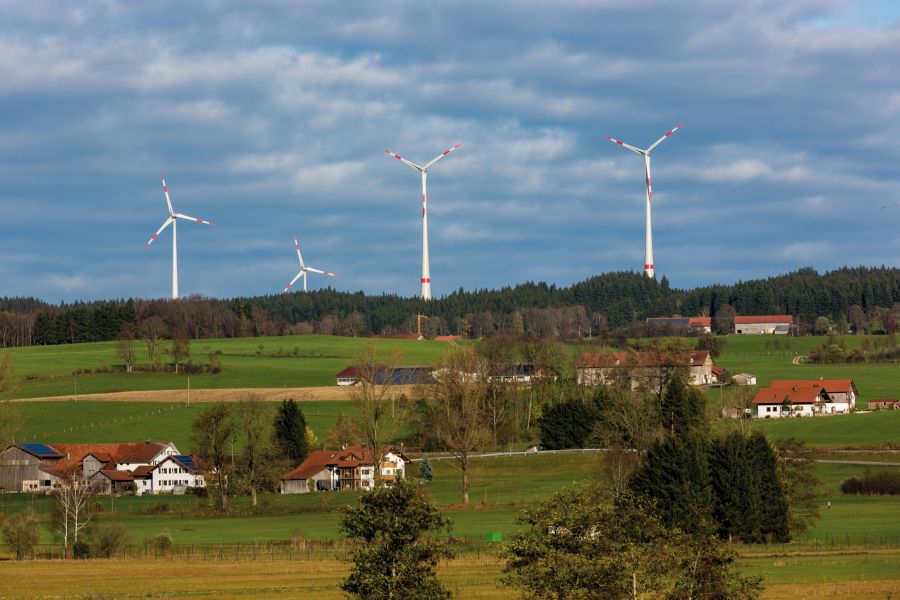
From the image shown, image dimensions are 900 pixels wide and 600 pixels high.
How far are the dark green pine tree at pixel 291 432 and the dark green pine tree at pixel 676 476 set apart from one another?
5119 cm

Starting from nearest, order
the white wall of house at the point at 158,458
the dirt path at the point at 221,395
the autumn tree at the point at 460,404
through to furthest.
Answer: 1. the autumn tree at the point at 460,404
2. the white wall of house at the point at 158,458
3. the dirt path at the point at 221,395

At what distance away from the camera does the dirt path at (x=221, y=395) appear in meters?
149

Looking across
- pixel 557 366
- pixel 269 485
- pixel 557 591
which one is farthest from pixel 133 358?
pixel 557 591

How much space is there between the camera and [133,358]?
182m

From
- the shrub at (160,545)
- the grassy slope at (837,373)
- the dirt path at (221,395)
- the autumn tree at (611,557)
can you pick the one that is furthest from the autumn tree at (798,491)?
the grassy slope at (837,373)

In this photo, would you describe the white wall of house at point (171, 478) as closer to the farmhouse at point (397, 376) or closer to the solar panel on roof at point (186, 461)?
the solar panel on roof at point (186, 461)

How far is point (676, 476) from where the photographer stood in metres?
72.4

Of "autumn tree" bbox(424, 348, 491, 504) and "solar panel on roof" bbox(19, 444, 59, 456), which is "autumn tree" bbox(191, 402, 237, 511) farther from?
"solar panel on roof" bbox(19, 444, 59, 456)

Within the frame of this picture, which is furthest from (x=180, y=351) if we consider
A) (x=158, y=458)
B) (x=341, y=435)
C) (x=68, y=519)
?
(x=68, y=519)

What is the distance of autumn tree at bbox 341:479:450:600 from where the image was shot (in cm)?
3603

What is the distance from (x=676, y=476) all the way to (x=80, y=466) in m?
60.8

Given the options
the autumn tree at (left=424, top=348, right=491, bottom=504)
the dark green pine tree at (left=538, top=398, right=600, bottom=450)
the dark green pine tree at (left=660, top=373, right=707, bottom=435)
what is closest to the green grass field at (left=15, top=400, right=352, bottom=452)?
the autumn tree at (left=424, top=348, right=491, bottom=504)

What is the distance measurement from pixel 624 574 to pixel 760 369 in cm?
15389

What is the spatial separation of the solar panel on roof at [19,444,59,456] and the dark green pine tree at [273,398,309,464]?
1973 cm
